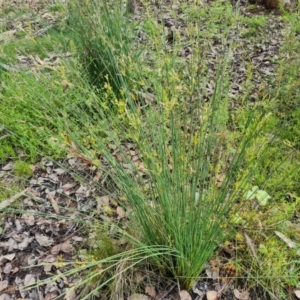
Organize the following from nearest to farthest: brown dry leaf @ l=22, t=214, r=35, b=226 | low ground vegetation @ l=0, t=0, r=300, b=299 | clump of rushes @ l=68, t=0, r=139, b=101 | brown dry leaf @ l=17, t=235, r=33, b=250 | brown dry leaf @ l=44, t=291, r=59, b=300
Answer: low ground vegetation @ l=0, t=0, r=300, b=299
brown dry leaf @ l=44, t=291, r=59, b=300
brown dry leaf @ l=17, t=235, r=33, b=250
brown dry leaf @ l=22, t=214, r=35, b=226
clump of rushes @ l=68, t=0, r=139, b=101

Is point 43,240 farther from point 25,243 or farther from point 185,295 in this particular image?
point 185,295

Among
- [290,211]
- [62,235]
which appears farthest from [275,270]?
[62,235]

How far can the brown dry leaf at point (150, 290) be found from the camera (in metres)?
1.58

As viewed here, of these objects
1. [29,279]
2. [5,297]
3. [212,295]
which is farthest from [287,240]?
[5,297]

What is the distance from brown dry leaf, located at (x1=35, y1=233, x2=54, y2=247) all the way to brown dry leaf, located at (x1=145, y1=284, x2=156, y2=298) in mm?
623

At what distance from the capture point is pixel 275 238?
5.81 ft

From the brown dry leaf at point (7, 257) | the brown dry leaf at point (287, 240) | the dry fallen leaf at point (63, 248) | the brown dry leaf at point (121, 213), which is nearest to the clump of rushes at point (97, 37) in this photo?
the brown dry leaf at point (121, 213)

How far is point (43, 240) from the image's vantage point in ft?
6.23

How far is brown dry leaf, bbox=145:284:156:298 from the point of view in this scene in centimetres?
158

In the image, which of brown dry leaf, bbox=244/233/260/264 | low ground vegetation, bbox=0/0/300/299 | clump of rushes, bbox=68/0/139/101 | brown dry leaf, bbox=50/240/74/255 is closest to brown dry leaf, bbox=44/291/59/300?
low ground vegetation, bbox=0/0/300/299

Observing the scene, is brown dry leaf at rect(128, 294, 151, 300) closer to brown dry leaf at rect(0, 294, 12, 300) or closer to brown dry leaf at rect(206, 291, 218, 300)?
brown dry leaf at rect(206, 291, 218, 300)

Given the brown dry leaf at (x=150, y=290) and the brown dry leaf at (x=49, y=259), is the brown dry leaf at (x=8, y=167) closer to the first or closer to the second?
the brown dry leaf at (x=49, y=259)

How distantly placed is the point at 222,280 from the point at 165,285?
28cm

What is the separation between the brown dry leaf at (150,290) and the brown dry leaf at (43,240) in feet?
2.05
